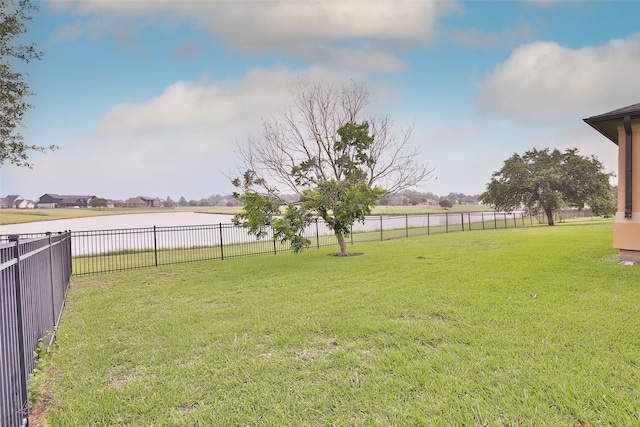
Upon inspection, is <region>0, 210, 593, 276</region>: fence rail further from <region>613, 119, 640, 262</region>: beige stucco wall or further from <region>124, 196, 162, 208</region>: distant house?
<region>124, 196, 162, 208</region>: distant house

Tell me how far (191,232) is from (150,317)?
9381mm

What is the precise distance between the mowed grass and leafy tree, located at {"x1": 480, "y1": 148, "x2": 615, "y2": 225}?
23740 mm

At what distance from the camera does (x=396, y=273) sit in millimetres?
7871

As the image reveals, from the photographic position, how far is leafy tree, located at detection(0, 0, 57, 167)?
1018 centimetres

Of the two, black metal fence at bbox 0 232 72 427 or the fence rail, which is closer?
black metal fence at bbox 0 232 72 427

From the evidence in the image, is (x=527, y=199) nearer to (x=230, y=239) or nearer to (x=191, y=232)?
(x=230, y=239)

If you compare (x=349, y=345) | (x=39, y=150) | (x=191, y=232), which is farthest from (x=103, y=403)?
(x=39, y=150)

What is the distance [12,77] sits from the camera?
10.5 meters

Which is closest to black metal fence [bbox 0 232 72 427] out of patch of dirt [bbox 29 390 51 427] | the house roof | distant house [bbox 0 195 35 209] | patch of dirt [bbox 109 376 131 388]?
patch of dirt [bbox 29 390 51 427]

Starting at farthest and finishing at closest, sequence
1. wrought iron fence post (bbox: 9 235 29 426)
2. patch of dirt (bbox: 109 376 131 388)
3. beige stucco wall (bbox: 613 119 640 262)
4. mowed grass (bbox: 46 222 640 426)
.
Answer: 1. beige stucco wall (bbox: 613 119 640 262)
2. patch of dirt (bbox: 109 376 131 388)
3. mowed grass (bbox: 46 222 640 426)
4. wrought iron fence post (bbox: 9 235 29 426)

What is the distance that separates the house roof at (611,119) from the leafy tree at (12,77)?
17.0 meters

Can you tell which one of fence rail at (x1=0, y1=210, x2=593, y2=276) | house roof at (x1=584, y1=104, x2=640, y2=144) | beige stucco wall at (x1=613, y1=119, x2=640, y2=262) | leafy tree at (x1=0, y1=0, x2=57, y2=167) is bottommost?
fence rail at (x1=0, y1=210, x2=593, y2=276)

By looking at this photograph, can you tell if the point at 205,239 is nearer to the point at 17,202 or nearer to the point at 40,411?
the point at 40,411

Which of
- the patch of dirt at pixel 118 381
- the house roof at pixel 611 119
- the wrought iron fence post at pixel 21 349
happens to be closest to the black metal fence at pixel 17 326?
the wrought iron fence post at pixel 21 349
